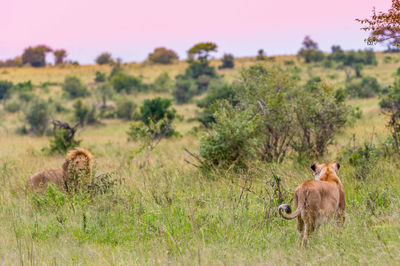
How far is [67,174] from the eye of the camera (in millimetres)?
7445

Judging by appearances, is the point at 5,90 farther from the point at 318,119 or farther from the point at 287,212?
the point at 287,212

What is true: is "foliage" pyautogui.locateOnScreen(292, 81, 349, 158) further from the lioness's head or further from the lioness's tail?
the lioness's tail

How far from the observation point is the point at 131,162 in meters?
10.3

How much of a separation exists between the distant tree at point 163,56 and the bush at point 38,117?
48007mm

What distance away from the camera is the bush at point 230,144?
28.9ft

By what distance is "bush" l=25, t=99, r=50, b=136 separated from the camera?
2380cm

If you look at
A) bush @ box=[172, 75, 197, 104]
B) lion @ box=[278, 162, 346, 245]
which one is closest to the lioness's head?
lion @ box=[278, 162, 346, 245]

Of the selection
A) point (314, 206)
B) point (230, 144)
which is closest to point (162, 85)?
point (230, 144)

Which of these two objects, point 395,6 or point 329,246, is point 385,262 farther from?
point 395,6

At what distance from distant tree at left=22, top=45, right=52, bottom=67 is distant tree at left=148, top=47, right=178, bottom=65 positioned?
802 inches

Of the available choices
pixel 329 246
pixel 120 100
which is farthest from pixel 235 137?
pixel 120 100

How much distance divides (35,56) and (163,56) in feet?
79.8

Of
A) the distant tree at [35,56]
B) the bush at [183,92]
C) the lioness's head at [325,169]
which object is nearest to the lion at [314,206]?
the lioness's head at [325,169]

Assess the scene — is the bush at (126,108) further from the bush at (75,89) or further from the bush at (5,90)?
the bush at (5,90)
